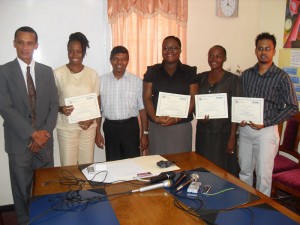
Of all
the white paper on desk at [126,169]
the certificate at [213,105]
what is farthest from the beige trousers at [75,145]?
the certificate at [213,105]

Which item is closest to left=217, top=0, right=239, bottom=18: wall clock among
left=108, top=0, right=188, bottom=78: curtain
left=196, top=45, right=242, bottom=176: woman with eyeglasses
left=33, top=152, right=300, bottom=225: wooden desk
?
left=108, top=0, right=188, bottom=78: curtain

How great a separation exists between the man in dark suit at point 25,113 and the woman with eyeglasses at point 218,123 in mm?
1388

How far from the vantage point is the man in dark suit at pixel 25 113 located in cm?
232

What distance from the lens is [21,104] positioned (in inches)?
93.7

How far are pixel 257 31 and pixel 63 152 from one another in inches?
122

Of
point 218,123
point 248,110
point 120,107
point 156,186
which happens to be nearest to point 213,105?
point 218,123

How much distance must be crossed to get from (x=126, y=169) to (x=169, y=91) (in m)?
1.05

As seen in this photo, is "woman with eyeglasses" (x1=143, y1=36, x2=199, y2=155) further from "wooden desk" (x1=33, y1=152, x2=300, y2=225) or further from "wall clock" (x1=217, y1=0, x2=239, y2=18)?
"wall clock" (x1=217, y1=0, x2=239, y2=18)

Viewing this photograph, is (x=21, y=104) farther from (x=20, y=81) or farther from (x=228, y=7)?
(x=228, y=7)

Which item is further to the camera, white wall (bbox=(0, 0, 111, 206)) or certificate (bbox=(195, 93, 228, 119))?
white wall (bbox=(0, 0, 111, 206))

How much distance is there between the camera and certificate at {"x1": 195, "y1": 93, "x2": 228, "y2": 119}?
8.71ft

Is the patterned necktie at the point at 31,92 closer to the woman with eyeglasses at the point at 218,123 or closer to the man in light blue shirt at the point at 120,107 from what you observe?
the man in light blue shirt at the point at 120,107

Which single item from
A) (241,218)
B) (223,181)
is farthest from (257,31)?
(241,218)

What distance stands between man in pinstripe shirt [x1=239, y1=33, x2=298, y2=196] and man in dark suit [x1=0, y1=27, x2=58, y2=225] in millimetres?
1735
